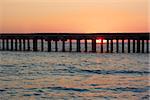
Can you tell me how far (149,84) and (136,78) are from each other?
4347 mm

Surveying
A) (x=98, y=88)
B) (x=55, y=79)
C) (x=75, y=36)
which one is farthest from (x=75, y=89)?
(x=75, y=36)

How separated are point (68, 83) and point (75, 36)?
44948 mm

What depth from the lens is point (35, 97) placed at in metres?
21.5

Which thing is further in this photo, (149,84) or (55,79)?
(55,79)

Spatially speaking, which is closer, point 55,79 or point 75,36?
point 55,79

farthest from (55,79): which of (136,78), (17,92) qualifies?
(17,92)

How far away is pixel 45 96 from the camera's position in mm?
21875

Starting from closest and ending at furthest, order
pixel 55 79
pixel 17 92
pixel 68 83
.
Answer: pixel 17 92
pixel 68 83
pixel 55 79

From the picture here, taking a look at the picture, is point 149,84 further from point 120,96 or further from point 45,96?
point 45,96

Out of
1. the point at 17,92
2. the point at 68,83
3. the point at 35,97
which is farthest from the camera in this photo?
the point at 68,83

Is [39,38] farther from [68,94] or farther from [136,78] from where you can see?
[68,94]

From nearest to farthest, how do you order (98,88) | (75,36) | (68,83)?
(98,88) → (68,83) → (75,36)

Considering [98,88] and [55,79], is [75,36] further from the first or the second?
[98,88]

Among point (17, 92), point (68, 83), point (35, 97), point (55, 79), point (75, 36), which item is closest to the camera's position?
point (35, 97)
